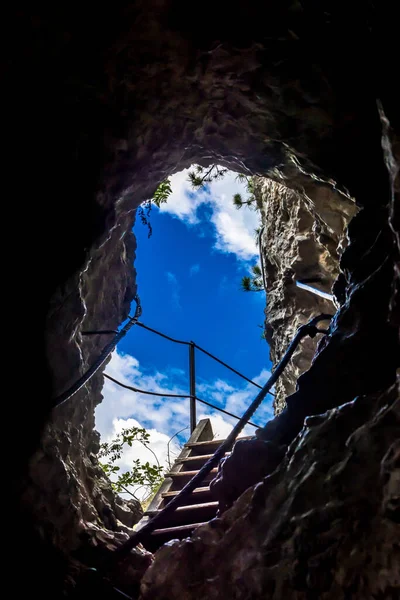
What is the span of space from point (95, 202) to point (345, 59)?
1932 mm

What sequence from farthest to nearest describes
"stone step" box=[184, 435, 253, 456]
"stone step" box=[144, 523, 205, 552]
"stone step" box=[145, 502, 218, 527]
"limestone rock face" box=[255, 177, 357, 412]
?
"stone step" box=[184, 435, 253, 456] → "limestone rock face" box=[255, 177, 357, 412] → "stone step" box=[145, 502, 218, 527] → "stone step" box=[144, 523, 205, 552]

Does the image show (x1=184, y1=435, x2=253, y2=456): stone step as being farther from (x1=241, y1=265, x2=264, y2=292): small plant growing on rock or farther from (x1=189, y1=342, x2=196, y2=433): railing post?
(x1=241, y1=265, x2=264, y2=292): small plant growing on rock

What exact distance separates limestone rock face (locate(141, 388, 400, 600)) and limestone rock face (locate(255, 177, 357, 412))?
2403mm

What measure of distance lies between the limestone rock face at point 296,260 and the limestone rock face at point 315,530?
2.40 meters

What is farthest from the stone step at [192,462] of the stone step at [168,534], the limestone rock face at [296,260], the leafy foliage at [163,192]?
the leafy foliage at [163,192]

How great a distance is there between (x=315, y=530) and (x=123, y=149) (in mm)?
2718

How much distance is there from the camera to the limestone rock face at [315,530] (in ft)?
4.58

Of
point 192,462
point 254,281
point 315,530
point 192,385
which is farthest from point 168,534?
point 254,281

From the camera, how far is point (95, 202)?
9.46 ft

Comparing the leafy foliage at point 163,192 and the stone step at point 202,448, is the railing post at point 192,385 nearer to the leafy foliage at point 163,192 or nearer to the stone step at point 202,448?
the stone step at point 202,448

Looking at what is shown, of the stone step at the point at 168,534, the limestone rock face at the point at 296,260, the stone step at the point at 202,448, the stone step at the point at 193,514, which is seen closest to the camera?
the stone step at the point at 168,534

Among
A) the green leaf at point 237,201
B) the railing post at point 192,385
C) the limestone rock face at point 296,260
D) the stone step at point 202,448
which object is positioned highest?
the green leaf at point 237,201

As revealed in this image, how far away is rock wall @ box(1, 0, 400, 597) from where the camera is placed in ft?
7.26

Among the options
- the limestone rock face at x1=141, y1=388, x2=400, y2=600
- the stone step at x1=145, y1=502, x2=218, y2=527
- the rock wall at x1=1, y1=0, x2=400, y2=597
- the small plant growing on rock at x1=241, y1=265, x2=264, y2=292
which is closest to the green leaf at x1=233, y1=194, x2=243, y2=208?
the small plant growing on rock at x1=241, y1=265, x2=264, y2=292
